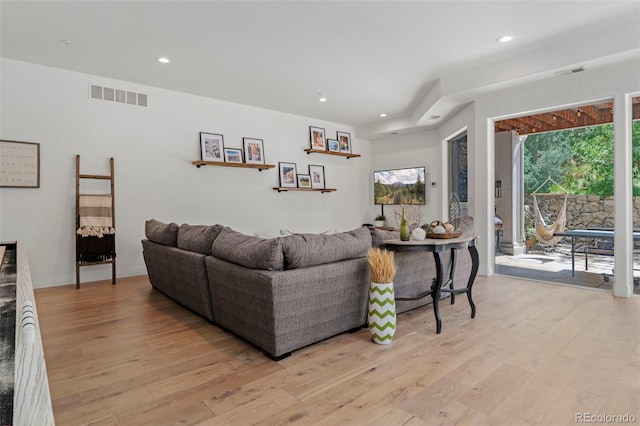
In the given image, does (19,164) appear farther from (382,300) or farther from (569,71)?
(569,71)

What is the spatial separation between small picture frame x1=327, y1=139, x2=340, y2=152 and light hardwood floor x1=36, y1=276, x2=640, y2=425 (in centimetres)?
464

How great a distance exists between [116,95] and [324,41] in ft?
9.96

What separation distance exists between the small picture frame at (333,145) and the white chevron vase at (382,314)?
5.03 m

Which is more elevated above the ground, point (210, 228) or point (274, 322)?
point (210, 228)

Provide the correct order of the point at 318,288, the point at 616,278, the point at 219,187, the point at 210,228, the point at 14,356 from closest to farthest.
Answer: the point at 14,356 → the point at 318,288 → the point at 210,228 → the point at 616,278 → the point at 219,187

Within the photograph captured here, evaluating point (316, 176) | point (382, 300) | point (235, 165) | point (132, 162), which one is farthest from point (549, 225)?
point (132, 162)

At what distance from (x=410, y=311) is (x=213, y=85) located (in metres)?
4.00

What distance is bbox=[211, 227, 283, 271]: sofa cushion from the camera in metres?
2.42

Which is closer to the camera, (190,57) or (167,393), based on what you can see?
(167,393)

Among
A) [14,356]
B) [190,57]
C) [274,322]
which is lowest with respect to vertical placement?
[274,322]

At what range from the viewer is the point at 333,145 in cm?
745

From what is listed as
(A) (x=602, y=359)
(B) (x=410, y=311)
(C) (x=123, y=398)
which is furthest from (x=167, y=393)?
(A) (x=602, y=359)

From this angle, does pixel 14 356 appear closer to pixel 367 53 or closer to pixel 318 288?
pixel 318 288

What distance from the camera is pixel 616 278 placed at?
4.04m
